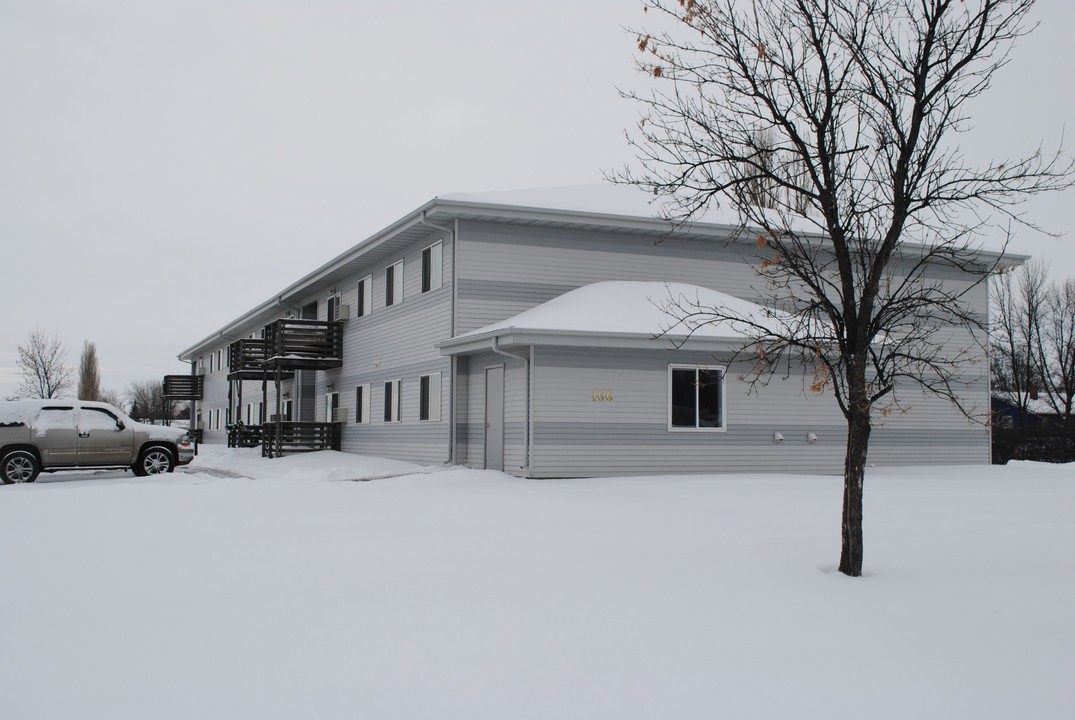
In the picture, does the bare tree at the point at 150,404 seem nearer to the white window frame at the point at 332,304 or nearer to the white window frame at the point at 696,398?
the white window frame at the point at 332,304

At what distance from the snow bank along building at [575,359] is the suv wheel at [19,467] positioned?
770cm

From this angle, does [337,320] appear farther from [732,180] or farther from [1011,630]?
[1011,630]

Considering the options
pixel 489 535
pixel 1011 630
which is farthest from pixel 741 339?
pixel 1011 630

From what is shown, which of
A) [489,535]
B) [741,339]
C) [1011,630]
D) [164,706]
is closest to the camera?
[164,706]

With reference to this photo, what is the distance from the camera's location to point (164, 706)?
5324 mm

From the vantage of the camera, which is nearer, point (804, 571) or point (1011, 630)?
point (1011, 630)

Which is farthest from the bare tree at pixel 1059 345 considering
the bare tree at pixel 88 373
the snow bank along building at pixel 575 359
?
the bare tree at pixel 88 373

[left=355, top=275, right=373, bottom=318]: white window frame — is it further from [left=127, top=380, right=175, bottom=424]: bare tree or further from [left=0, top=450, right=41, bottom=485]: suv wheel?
[left=127, top=380, right=175, bottom=424]: bare tree

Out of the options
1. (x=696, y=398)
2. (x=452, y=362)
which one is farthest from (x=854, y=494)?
(x=452, y=362)

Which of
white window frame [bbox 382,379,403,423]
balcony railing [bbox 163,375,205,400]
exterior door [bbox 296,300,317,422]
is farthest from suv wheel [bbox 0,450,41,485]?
balcony railing [bbox 163,375,205,400]

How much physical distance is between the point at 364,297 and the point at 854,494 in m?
20.9

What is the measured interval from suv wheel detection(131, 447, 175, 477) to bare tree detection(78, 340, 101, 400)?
167 feet

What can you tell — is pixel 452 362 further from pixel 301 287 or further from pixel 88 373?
pixel 88 373

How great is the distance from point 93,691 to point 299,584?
2.82m
